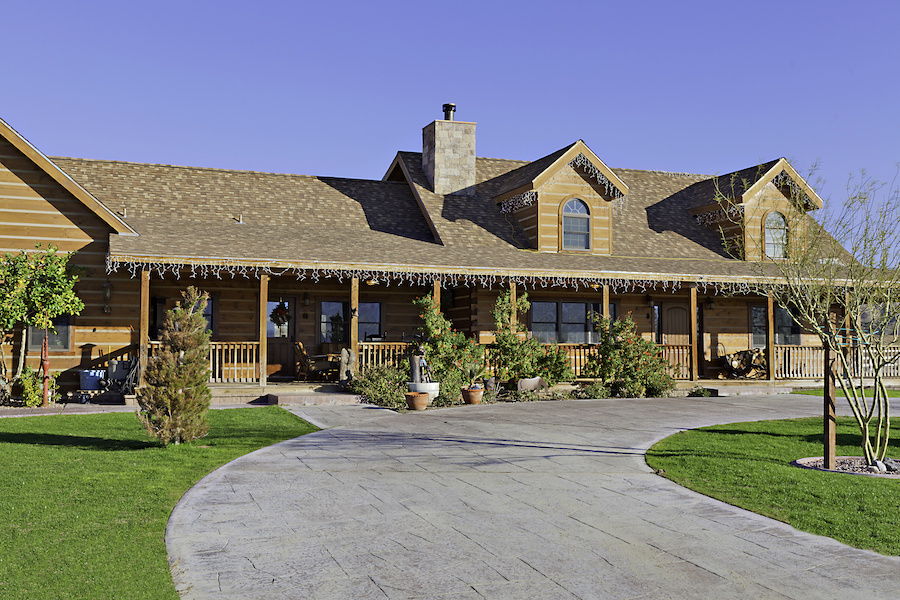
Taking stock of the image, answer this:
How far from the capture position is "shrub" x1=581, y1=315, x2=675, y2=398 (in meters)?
18.9

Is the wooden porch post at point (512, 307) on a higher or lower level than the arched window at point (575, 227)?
lower

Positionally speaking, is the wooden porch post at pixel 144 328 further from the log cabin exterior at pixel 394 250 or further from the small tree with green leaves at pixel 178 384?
the small tree with green leaves at pixel 178 384

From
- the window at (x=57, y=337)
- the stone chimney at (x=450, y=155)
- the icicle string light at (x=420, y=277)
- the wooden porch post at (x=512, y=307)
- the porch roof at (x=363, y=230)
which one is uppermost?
the stone chimney at (x=450, y=155)

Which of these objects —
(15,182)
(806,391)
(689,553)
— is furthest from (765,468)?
(15,182)

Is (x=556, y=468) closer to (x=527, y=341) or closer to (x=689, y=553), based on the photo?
(x=689, y=553)

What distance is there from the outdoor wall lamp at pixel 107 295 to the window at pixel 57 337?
0.85 metres

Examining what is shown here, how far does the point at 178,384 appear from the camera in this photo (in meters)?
10.3

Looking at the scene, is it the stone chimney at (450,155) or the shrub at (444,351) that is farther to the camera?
the stone chimney at (450,155)

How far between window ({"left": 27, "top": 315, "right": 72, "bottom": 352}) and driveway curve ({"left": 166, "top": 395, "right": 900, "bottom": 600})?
9.52 m

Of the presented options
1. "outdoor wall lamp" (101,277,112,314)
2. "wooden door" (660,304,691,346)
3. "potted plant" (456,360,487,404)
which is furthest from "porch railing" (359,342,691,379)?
"outdoor wall lamp" (101,277,112,314)

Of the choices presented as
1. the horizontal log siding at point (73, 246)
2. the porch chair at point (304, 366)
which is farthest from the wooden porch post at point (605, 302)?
the horizontal log siding at point (73, 246)

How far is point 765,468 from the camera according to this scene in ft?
29.8

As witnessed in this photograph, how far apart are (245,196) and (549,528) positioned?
687 inches

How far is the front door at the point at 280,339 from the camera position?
20219mm
